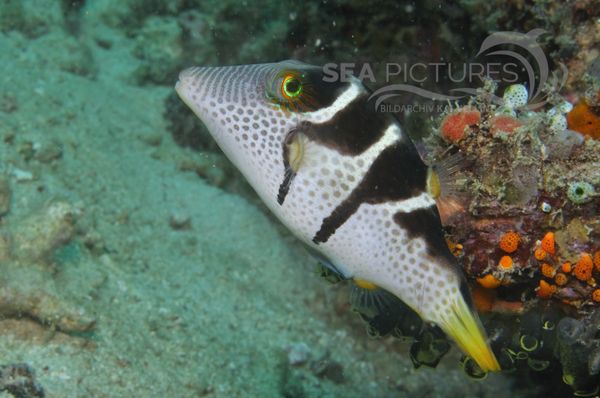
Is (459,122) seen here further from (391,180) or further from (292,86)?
(292,86)

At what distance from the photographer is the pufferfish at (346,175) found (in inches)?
87.1

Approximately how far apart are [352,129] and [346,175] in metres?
0.22

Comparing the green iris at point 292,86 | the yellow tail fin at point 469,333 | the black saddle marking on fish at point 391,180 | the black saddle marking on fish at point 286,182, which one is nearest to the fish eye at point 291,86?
the green iris at point 292,86

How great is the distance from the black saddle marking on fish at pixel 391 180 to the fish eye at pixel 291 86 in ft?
1.60

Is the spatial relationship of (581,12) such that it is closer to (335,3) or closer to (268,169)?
(335,3)

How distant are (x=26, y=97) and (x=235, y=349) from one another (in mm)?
3792

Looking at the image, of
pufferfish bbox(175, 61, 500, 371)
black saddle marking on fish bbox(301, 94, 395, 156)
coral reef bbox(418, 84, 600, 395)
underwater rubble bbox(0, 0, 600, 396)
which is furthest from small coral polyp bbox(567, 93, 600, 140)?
black saddle marking on fish bbox(301, 94, 395, 156)

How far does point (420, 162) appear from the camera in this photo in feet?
7.46

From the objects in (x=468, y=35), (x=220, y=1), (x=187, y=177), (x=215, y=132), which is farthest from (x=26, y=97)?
(x=468, y=35)

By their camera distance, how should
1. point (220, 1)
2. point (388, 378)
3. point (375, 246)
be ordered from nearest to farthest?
1. point (375, 246)
2. point (388, 378)
3. point (220, 1)

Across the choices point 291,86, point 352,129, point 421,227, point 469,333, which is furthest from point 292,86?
point 469,333

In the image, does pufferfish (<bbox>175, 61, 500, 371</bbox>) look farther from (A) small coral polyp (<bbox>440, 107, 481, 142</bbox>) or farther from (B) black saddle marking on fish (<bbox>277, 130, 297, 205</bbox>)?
(A) small coral polyp (<bbox>440, 107, 481, 142</bbox>)

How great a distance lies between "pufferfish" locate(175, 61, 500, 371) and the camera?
87.1 inches

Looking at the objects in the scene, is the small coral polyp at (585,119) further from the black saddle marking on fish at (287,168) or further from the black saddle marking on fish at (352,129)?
the black saddle marking on fish at (287,168)
